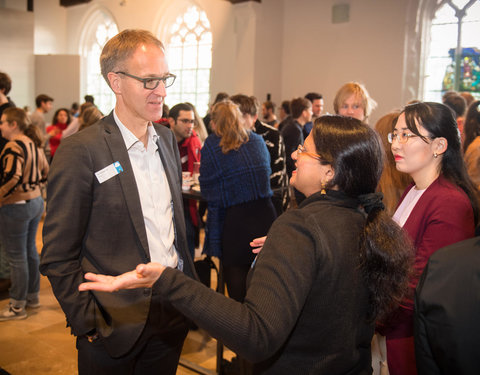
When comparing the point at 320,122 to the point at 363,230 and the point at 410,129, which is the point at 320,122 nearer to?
the point at 363,230

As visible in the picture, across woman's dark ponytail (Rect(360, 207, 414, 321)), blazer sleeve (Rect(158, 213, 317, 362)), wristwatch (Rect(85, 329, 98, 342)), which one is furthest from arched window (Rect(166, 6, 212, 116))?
blazer sleeve (Rect(158, 213, 317, 362))

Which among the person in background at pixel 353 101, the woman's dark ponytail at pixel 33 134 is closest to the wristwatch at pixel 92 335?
the person in background at pixel 353 101

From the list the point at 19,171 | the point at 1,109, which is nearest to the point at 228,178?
the point at 19,171

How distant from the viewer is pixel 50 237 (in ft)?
4.81

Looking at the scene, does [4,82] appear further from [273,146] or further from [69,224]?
[69,224]

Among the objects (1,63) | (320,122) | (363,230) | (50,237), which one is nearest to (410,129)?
(320,122)

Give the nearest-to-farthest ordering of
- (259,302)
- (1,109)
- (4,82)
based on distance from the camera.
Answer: (259,302) → (1,109) → (4,82)

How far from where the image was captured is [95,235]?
4.97 feet

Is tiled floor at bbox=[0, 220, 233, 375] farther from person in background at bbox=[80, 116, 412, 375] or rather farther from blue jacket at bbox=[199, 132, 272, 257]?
person in background at bbox=[80, 116, 412, 375]

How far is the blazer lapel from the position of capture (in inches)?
60.1

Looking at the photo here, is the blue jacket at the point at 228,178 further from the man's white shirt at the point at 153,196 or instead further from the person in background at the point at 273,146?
the man's white shirt at the point at 153,196

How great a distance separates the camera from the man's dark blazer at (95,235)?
1.46 metres

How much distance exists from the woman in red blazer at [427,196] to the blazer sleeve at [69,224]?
1060 mm

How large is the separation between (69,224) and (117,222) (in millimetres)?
147
